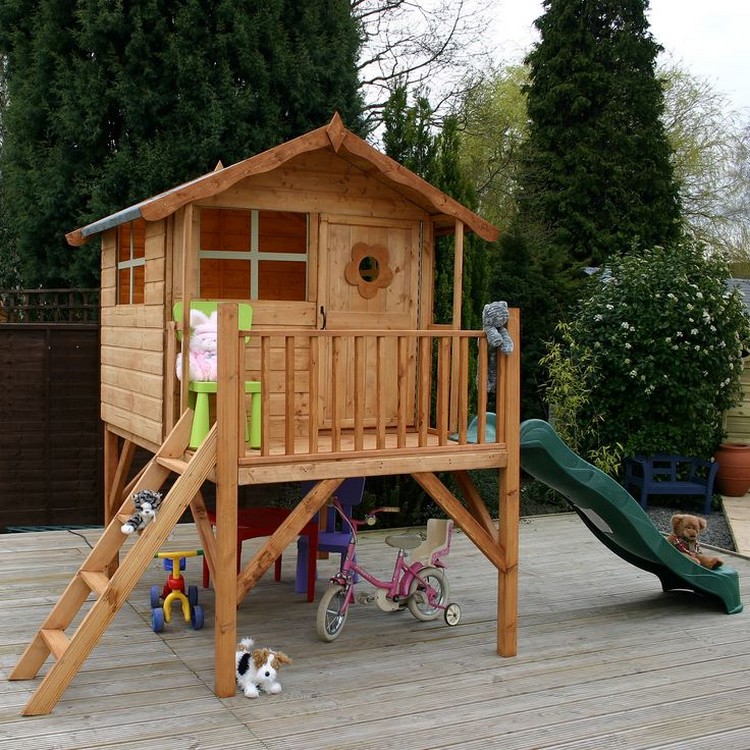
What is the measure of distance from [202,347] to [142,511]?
1.04 m

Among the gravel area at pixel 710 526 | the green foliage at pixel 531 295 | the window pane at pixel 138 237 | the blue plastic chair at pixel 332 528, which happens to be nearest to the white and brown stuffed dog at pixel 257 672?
the blue plastic chair at pixel 332 528

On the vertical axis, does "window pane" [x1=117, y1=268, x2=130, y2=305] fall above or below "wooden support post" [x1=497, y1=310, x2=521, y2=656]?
above

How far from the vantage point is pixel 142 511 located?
5.15m

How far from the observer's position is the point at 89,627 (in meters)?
4.86

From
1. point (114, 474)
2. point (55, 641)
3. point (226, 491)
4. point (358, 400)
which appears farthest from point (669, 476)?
point (55, 641)

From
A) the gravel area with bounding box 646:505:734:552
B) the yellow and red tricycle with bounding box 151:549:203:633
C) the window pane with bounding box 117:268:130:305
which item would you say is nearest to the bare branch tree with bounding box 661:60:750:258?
the gravel area with bounding box 646:505:734:552

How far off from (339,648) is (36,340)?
4841 mm

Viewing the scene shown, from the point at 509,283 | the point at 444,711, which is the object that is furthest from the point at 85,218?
the point at 444,711

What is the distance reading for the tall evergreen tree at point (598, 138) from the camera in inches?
795

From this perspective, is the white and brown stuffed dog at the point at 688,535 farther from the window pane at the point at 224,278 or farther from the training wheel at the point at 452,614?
the window pane at the point at 224,278

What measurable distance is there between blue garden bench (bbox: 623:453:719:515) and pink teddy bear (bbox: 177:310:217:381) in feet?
20.9

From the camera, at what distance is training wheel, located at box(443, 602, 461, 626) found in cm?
635

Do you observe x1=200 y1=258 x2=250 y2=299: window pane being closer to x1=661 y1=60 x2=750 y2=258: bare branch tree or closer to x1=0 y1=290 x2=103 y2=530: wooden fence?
x1=0 y1=290 x2=103 y2=530: wooden fence

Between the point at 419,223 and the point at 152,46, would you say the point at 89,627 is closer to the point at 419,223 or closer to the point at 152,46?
the point at 419,223
